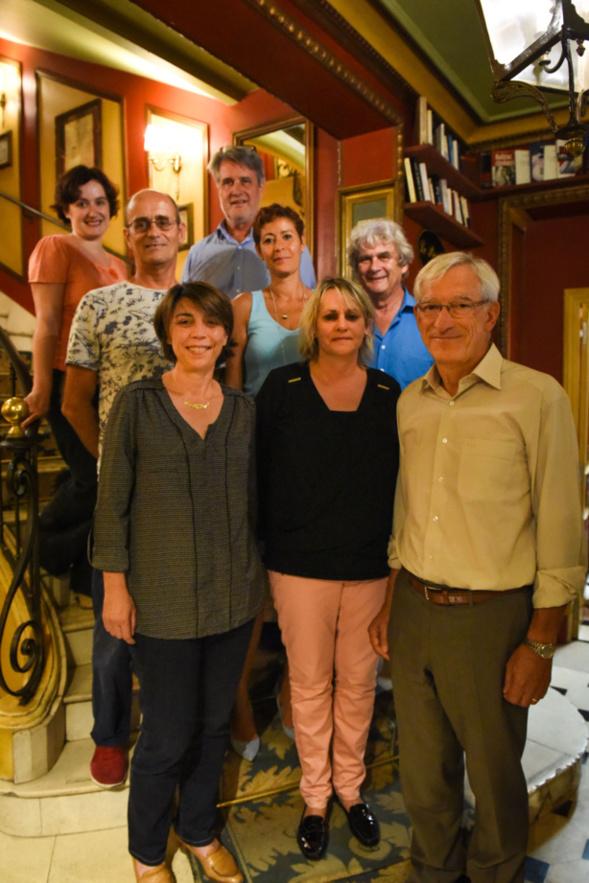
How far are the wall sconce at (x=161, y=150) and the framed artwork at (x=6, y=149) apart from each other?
0.67 meters

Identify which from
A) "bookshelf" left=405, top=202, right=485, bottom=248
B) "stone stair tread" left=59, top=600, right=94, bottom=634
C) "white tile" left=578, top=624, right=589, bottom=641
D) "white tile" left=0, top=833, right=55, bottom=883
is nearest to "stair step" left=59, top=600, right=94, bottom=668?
"stone stair tread" left=59, top=600, right=94, bottom=634

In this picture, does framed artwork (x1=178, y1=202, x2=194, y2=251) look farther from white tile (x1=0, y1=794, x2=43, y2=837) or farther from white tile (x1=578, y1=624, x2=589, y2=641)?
white tile (x1=578, y1=624, x2=589, y2=641)

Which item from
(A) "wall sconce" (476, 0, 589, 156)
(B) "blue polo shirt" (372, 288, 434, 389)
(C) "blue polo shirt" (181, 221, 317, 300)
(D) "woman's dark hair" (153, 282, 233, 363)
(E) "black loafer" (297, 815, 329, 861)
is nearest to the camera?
(A) "wall sconce" (476, 0, 589, 156)

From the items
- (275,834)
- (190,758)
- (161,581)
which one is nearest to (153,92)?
(161,581)

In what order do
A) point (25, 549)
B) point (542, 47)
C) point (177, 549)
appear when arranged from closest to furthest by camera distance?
1. point (542, 47)
2. point (177, 549)
3. point (25, 549)

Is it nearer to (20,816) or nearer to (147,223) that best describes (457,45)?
(147,223)

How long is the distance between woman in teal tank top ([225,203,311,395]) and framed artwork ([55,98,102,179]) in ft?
4.28

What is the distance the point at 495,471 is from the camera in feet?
4.31

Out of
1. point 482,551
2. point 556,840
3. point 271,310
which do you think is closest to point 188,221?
point 271,310

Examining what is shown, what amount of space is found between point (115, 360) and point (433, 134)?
233 centimetres

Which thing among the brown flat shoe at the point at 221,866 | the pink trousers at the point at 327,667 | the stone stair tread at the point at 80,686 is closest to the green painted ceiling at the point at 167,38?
the pink trousers at the point at 327,667

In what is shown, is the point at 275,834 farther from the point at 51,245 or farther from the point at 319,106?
the point at 319,106

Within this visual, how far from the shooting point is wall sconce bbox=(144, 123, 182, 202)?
3.04 meters

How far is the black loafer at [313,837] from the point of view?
1675 mm
